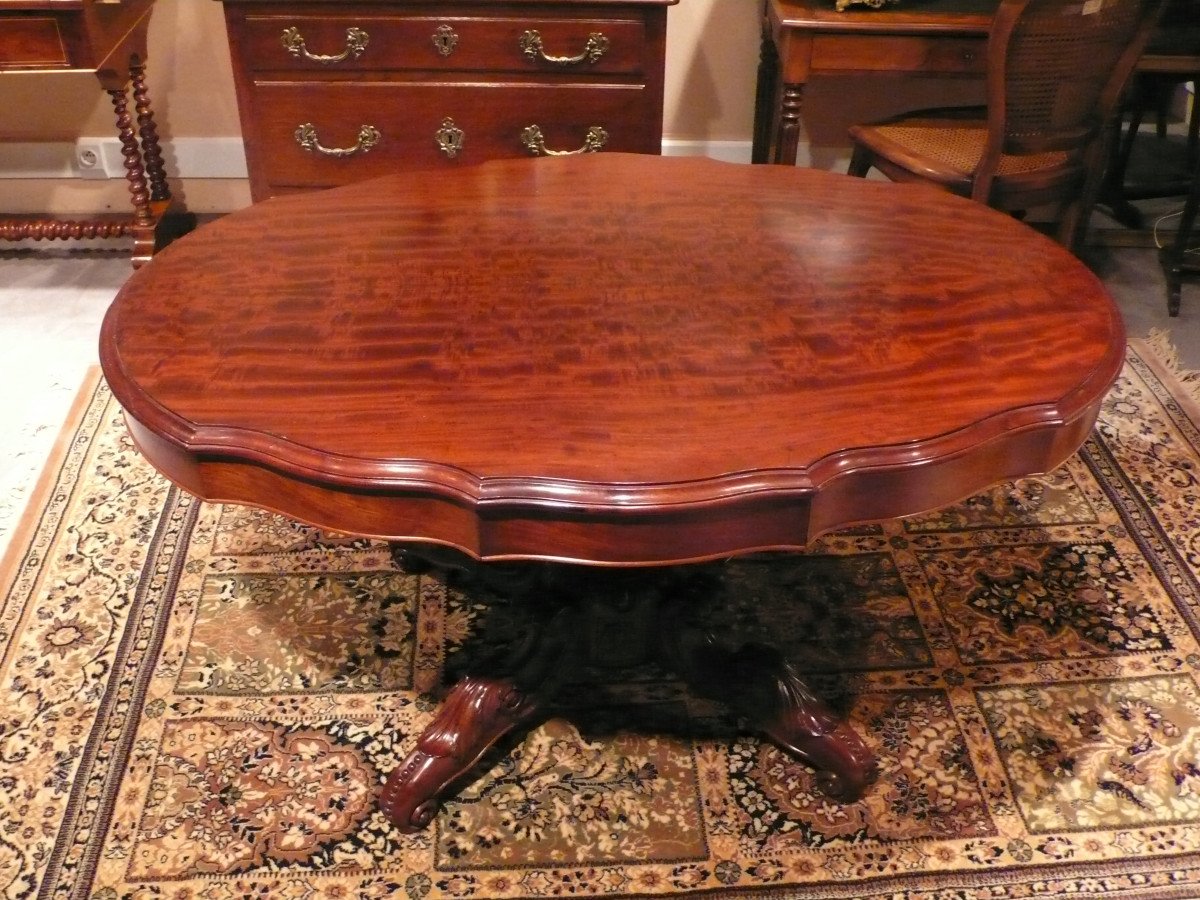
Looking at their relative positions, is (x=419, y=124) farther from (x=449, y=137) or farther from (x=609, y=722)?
(x=609, y=722)

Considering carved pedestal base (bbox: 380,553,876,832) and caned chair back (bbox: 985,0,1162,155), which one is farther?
caned chair back (bbox: 985,0,1162,155)

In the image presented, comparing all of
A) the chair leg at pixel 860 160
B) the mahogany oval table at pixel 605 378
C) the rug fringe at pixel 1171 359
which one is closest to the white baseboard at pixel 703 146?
the chair leg at pixel 860 160

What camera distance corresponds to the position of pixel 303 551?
2.09 metres

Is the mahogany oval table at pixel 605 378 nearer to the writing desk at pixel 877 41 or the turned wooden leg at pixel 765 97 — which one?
the writing desk at pixel 877 41

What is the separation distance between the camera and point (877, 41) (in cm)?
260

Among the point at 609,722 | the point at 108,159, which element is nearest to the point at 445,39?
the point at 108,159

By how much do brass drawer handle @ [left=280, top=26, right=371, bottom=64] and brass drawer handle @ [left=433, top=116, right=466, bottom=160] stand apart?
26 cm

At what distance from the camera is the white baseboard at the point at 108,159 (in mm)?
3316

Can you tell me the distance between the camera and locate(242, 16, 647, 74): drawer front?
257 cm

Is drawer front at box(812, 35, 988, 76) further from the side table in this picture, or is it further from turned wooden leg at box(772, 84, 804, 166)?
the side table

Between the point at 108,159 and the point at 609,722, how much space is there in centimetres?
260

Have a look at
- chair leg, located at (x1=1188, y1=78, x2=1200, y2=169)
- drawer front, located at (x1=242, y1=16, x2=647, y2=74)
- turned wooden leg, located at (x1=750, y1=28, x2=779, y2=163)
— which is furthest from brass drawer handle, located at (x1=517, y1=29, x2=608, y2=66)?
chair leg, located at (x1=1188, y1=78, x2=1200, y2=169)

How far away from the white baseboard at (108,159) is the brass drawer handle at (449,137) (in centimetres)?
92

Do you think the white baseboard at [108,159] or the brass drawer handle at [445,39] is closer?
the brass drawer handle at [445,39]
